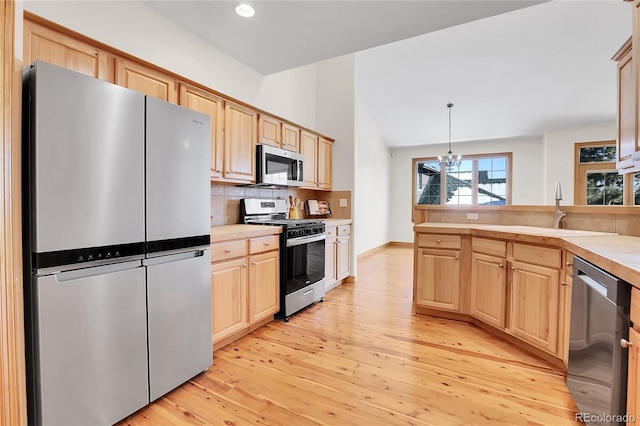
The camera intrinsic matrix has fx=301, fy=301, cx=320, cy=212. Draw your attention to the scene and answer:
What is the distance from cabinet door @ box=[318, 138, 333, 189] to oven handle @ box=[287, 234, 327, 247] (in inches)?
41.0

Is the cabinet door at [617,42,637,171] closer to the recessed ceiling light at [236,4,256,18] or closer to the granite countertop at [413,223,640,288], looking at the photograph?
the granite countertop at [413,223,640,288]

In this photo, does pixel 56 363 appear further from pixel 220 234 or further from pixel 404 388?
pixel 404 388

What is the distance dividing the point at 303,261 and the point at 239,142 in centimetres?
138

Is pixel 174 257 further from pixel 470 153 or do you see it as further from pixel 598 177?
pixel 598 177

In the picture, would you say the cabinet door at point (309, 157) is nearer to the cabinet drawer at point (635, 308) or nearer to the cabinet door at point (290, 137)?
the cabinet door at point (290, 137)

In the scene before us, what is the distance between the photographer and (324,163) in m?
4.38

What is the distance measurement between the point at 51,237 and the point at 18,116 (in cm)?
51

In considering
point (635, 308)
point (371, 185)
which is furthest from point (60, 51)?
point (371, 185)

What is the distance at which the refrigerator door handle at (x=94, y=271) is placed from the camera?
1.33 m

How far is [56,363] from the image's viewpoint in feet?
4.26

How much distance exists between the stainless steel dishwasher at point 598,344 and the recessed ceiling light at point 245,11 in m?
2.65

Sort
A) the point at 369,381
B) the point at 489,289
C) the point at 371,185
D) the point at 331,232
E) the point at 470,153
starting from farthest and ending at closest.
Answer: the point at 470,153 < the point at 371,185 < the point at 331,232 < the point at 489,289 < the point at 369,381

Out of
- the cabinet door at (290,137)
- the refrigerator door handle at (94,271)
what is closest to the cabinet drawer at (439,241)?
the cabinet door at (290,137)

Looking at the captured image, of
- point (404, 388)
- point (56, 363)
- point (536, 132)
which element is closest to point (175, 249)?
point (56, 363)
